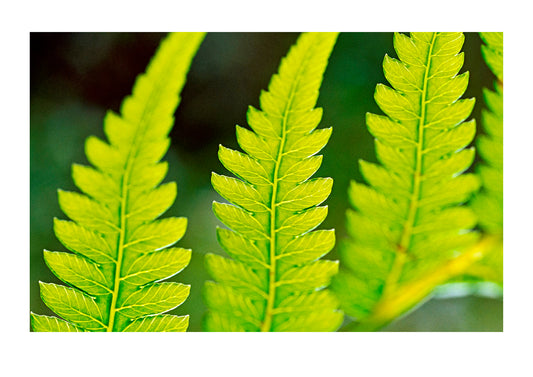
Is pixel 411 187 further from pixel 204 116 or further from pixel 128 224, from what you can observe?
pixel 204 116

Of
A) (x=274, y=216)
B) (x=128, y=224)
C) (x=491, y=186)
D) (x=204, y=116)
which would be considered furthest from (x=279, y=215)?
A: (x=204, y=116)

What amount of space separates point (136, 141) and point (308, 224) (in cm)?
25

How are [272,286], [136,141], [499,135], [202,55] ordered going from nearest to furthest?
1. [136,141]
2. [272,286]
3. [499,135]
4. [202,55]

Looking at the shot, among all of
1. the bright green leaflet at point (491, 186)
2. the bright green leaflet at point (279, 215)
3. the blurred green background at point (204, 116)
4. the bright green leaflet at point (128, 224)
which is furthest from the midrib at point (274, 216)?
the blurred green background at point (204, 116)

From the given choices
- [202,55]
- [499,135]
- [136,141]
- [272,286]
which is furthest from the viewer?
[202,55]

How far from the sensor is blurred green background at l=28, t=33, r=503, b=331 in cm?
122

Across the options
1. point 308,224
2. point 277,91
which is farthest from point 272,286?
point 277,91

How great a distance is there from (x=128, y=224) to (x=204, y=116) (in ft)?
2.17

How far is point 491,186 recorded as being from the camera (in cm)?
81

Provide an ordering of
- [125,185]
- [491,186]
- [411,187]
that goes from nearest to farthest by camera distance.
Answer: [125,185]
[411,187]
[491,186]

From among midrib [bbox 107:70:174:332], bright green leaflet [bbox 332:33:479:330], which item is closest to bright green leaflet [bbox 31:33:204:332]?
midrib [bbox 107:70:174:332]
